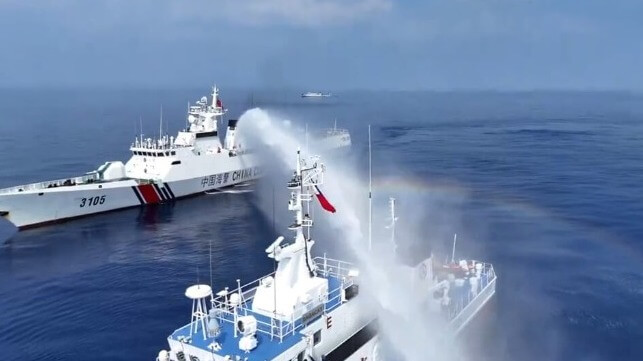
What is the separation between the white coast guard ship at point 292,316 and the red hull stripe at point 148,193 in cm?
4527

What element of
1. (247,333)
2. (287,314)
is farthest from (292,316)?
(247,333)

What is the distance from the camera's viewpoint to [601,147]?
4028 inches

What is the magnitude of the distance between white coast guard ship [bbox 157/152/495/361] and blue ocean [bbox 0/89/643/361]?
10149mm

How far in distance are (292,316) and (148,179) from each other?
Result: 53849 mm

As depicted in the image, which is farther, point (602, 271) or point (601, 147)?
point (601, 147)

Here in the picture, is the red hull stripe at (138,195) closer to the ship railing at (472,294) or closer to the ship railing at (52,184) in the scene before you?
the ship railing at (52,184)

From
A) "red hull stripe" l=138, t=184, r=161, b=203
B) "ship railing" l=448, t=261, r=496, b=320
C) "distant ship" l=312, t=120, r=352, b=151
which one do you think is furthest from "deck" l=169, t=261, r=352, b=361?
"distant ship" l=312, t=120, r=352, b=151

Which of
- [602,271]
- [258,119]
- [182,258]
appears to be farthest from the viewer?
[258,119]

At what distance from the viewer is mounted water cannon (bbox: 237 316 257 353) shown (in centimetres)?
2064

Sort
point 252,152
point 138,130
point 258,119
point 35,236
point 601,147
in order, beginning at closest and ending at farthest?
point 35,236, point 252,152, point 258,119, point 601,147, point 138,130

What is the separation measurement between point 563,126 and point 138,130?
109 m

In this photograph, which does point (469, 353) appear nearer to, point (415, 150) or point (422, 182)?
point (422, 182)

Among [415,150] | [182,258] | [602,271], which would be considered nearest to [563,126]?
[415,150]

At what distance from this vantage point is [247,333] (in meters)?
20.9
